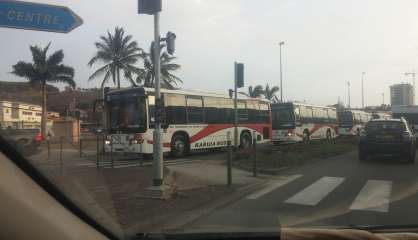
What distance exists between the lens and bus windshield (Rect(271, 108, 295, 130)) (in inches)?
1353

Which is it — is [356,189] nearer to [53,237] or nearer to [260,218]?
[260,218]

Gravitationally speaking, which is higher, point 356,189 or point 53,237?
point 53,237

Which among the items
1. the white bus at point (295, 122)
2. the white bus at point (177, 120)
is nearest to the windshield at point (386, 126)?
the white bus at point (177, 120)

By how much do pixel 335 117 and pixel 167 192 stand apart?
36012mm

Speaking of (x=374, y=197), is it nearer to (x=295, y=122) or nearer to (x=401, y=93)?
(x=295, y=122)

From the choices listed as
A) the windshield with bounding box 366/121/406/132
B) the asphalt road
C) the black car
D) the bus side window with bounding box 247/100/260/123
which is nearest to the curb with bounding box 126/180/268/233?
the asphalt road

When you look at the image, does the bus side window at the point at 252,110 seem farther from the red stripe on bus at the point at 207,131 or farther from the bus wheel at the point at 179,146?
the bus wheel at the point at 179,146

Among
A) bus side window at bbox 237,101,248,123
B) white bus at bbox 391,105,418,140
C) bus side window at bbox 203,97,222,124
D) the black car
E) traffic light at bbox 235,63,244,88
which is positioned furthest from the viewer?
white bus at bbox 391,105,418,140

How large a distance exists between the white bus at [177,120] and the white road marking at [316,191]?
7638 mm

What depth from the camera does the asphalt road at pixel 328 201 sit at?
754 cm

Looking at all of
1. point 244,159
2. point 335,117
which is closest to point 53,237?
point 244,159

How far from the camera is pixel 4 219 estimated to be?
2.22 meters

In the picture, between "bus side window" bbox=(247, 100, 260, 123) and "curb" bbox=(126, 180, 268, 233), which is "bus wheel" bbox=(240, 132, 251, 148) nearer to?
"bus side window" bbox=(247, 100, 260, 123)

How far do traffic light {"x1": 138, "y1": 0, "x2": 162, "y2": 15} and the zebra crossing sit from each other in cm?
397
